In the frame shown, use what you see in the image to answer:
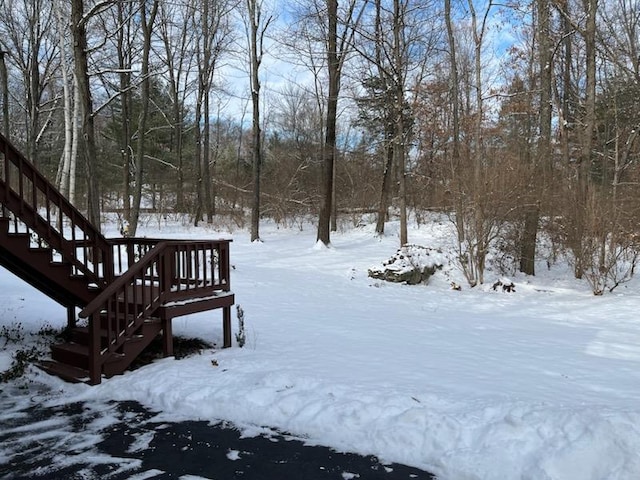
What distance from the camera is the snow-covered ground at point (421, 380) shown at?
11.0 feet

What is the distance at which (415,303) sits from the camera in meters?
10.3

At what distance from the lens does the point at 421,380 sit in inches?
188

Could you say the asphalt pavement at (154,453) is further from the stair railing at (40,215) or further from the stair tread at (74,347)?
the stair railing at (40,215)

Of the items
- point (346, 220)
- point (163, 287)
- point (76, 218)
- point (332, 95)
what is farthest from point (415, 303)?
point (346, 220)

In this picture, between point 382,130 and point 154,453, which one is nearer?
point 154,453

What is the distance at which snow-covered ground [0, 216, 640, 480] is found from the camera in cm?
335

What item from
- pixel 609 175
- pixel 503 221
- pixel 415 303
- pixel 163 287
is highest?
pixel 609 175

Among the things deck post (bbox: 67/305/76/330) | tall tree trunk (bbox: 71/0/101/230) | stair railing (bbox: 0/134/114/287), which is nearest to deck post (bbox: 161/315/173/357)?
stair railing (bbox: 0/134/114/287)

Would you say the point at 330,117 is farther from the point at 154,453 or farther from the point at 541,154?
the point at 154,453

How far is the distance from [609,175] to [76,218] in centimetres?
2638

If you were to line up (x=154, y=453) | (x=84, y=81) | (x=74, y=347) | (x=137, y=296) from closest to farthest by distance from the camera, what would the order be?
(x=154, y=453)
(x=74, y=347)
(x=137, y=296)
(x=84, y=81)

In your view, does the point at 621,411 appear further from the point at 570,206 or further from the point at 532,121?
the point at 532,121

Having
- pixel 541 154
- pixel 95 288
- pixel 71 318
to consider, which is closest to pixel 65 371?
pixel 95 288

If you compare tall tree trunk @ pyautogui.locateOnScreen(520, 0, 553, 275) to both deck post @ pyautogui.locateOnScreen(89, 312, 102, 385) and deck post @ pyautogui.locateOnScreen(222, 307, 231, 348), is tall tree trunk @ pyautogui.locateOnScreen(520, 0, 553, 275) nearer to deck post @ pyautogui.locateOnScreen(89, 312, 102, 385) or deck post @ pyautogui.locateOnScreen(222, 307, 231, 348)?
deck post @ pyautogui.locateOnScreen(222, 307, 231, 348)
